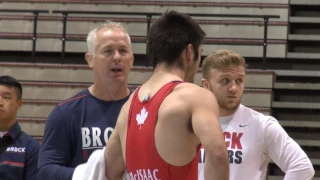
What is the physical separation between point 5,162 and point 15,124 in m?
0.32

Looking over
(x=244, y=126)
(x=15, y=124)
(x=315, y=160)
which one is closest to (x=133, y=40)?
(x=315, y=160)

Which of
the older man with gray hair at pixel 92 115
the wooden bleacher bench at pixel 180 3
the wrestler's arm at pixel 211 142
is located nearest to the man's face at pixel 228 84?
the older man with gray hair at pixel 92 115

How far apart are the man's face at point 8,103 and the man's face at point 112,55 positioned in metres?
1.46

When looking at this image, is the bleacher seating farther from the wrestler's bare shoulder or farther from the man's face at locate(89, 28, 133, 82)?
the wrestler's bare shoulder

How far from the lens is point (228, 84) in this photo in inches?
146


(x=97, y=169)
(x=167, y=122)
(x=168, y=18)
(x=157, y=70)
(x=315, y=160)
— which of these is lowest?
(x=315, y=160)

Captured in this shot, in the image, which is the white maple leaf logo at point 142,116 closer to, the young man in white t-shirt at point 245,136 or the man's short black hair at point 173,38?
the man's short black hair at point 173,38

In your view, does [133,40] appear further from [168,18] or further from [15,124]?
[168,18]

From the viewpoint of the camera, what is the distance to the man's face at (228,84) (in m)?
3.71

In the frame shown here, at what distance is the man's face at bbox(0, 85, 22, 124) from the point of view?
184 inches

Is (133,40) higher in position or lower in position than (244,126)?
higher

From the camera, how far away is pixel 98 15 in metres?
9.10

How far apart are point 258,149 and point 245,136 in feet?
0.33

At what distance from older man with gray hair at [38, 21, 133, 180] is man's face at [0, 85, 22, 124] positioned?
53.5 inches
